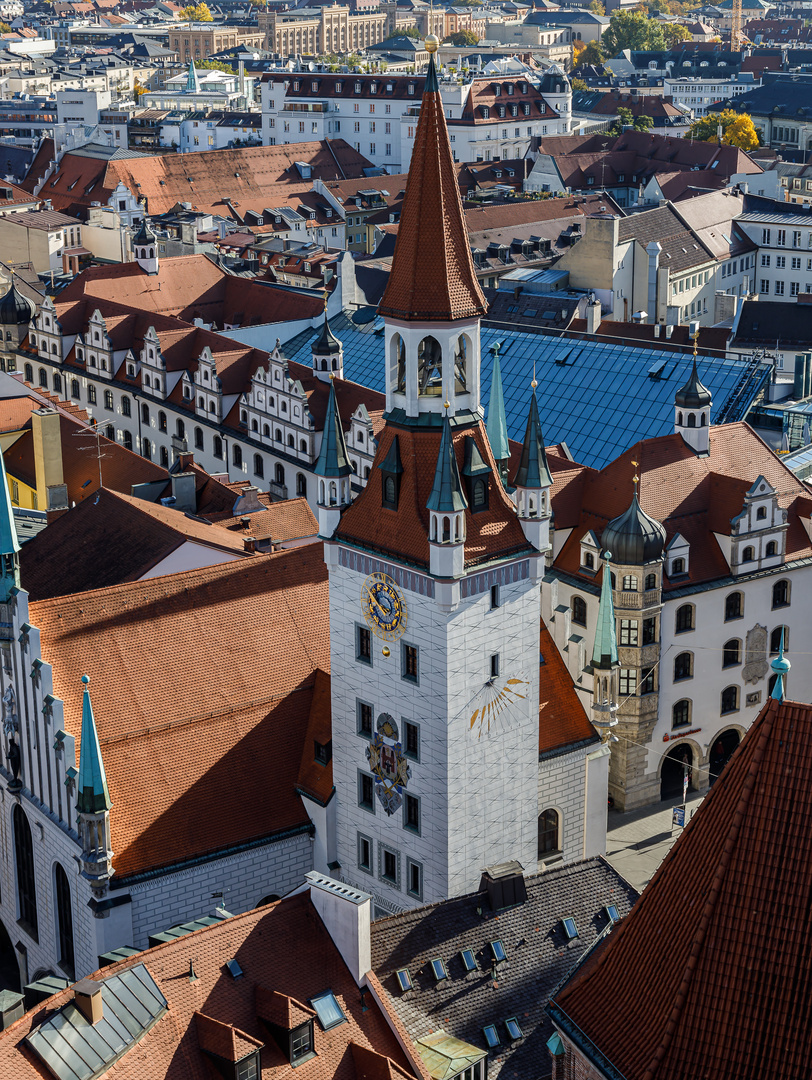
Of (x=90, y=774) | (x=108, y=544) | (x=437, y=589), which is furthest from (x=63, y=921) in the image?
(x=108, y=544)

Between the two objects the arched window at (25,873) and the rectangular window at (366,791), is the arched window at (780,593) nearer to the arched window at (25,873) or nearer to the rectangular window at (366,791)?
the rectangular window at (366,791)

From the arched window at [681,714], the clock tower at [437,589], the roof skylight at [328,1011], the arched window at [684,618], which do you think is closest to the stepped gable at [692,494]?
the arched window at [684,618]

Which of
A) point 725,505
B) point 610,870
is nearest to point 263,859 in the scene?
point 610,870

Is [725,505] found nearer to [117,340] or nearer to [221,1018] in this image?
[221,1018]

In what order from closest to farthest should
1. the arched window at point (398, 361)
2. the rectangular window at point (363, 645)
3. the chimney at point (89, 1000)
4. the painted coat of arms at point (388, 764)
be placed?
the chimney at point (89, 1000) → the arched window at point (398, 361) → the painted coat of arms at point (388, 764) → the rectangular window at point (363, 645)

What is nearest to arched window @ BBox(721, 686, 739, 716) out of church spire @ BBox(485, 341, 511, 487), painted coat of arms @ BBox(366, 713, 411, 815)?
church spire @ BBox(485, 341, 511, 487)

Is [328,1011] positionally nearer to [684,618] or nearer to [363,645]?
[363,645]

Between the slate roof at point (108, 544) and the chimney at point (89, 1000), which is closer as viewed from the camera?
the chimney at point (89, 1000)
